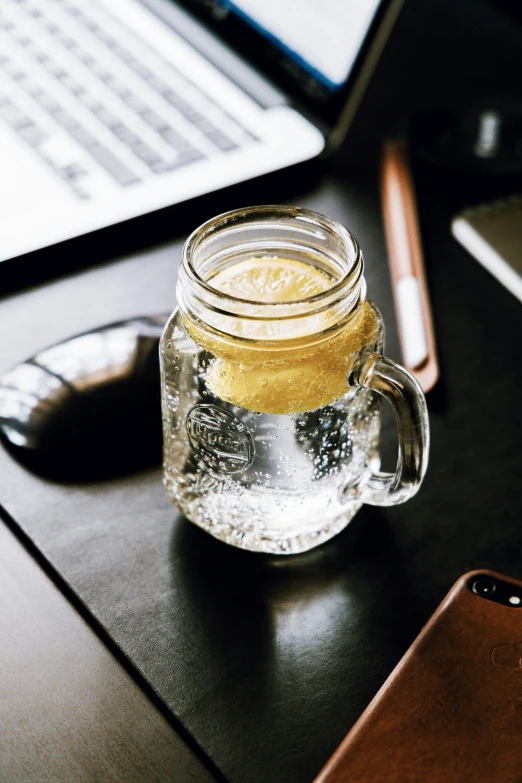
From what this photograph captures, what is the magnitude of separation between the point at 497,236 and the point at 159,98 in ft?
1.10

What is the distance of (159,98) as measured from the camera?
0.75 metres

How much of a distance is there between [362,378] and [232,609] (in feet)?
0.44

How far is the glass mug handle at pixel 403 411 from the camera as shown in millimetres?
389

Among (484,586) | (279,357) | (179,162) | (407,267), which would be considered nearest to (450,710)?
(484,586)

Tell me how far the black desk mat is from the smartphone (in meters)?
0.10

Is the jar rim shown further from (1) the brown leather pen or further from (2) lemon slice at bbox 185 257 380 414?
(1) the brown leather pen

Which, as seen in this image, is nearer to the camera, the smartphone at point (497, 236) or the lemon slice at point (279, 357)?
the lemon slice at point (279, 357)

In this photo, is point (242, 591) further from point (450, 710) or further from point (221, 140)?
point (221, 140)

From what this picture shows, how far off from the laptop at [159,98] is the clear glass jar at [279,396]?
25 cm

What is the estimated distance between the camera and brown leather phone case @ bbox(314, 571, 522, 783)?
0.34m

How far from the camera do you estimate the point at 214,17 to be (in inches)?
31.4

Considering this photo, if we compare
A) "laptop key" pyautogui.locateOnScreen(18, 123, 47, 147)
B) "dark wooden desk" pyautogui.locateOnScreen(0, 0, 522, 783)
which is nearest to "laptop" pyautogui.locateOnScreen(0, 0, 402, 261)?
"laptop key" pyautogui.locateOnScreen(18, 123, 47, 147)

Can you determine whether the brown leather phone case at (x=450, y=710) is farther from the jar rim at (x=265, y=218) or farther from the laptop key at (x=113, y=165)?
the laptop key at (x=113, y=165)

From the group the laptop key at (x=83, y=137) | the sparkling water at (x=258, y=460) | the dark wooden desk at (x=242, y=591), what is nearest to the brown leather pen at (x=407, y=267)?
the dark wooden desk at (x=242, y=591)
